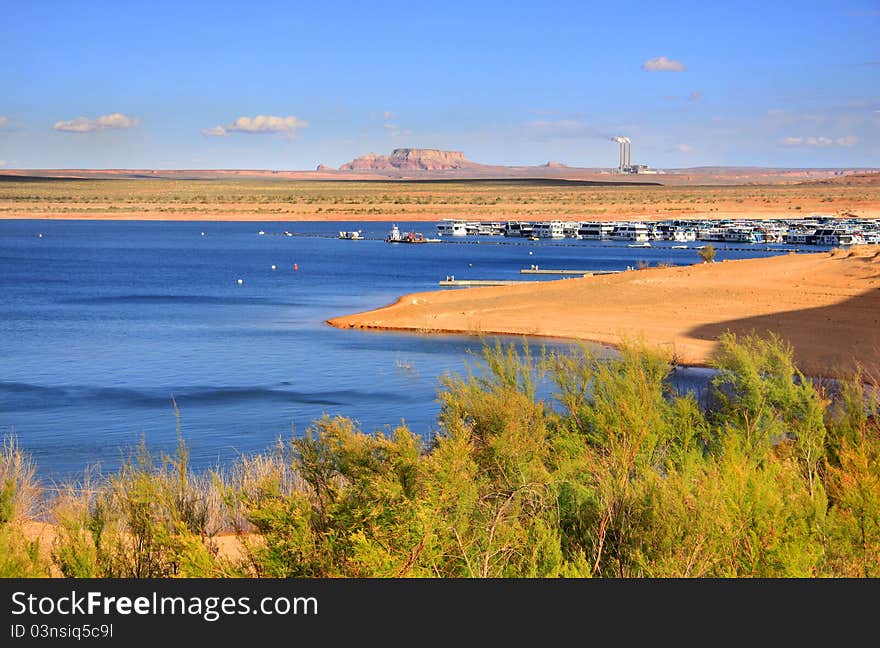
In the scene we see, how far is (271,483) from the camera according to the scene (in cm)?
1032

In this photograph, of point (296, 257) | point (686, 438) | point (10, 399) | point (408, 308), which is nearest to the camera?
point (686, 438)

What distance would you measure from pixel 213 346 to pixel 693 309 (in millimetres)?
17559

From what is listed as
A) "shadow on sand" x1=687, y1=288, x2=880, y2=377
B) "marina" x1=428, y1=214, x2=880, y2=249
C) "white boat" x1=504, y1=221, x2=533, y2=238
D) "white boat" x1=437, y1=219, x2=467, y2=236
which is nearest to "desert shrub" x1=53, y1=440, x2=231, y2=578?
"shadow on sand" x1=687, y1=288, x2=880, y2=377

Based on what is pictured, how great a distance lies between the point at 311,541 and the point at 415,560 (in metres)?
1.19

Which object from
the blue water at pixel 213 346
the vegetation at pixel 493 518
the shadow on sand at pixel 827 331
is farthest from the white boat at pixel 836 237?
the vegetation at pixel 493 518

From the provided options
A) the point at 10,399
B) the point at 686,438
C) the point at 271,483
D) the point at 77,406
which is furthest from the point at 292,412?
the point at 271,483

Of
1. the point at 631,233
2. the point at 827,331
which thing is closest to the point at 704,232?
the point at 631,233

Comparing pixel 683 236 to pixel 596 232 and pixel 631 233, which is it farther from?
pixel 596 232

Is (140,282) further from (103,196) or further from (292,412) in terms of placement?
(103,196)

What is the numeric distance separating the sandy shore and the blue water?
10.5ft

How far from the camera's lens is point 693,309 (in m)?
41.6

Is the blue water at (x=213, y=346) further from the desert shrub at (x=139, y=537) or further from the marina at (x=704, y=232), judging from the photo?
the marina at (x=704, y=232)

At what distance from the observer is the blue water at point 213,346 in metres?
23.8

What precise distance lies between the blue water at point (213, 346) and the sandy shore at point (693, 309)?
320cm
